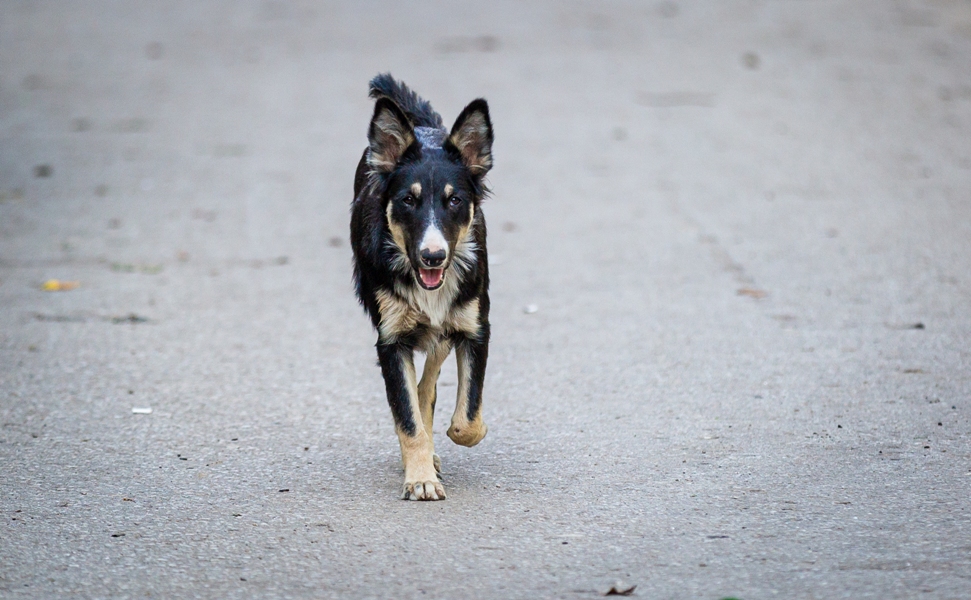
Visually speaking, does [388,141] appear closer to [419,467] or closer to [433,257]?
[433,257]

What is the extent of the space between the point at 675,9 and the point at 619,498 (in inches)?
605

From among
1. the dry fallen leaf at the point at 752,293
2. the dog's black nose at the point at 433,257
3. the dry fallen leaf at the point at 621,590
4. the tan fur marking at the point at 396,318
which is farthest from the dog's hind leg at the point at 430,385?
the dry fallen leaf at the point at 752,293

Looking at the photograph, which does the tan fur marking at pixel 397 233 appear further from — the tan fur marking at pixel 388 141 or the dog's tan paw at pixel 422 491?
the dog's tan paw at pixel 422 491

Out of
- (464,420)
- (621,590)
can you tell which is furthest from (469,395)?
(621,590)

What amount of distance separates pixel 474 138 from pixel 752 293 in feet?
11.5

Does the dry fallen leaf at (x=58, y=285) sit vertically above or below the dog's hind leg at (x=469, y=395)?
below

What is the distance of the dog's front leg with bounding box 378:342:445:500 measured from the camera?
5.12m

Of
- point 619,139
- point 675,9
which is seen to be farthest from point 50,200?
point 675,9

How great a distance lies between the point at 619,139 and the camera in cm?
1303

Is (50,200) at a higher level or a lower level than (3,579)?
lower

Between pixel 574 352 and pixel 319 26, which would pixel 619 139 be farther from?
pixel 319 26

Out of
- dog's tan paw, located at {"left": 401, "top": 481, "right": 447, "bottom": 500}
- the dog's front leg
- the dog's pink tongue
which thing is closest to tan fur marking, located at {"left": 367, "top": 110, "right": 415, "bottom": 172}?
the dog's pink tongue

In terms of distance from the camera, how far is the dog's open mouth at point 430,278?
16.8ft

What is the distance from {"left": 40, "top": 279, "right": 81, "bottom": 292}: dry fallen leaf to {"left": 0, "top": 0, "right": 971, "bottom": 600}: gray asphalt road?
0.09 meters
